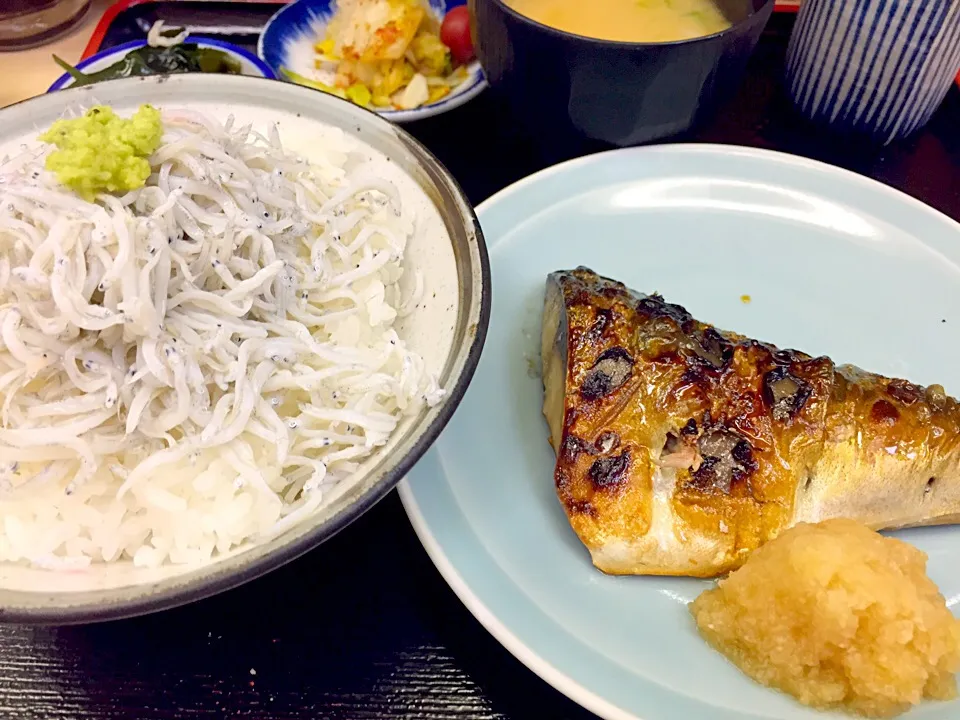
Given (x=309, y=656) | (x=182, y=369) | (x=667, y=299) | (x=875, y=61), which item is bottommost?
(x=309, y=656)

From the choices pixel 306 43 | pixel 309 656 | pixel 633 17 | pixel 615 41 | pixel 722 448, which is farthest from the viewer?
→ pixel 306 43

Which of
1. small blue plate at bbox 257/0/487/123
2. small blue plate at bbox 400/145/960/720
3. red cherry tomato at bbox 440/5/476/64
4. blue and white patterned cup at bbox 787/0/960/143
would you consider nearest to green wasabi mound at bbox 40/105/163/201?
small blue plate at bbox 400/145/960/720

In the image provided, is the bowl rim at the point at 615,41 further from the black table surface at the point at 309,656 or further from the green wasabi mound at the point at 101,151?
the black table surface at the point at 309,656

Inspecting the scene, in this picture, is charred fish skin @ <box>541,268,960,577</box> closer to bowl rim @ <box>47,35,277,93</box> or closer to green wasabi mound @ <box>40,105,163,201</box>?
green wasabi mound @ <box>40,105,163,201</box>

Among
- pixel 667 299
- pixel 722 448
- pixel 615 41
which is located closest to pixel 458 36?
pixel 615 41

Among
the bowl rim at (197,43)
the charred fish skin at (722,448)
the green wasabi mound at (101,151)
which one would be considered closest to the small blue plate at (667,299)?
the charred fish skin at (722,448)

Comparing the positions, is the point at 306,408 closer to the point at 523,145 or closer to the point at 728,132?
the point at 523,145

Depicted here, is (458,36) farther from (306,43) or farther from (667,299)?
(667,299)
